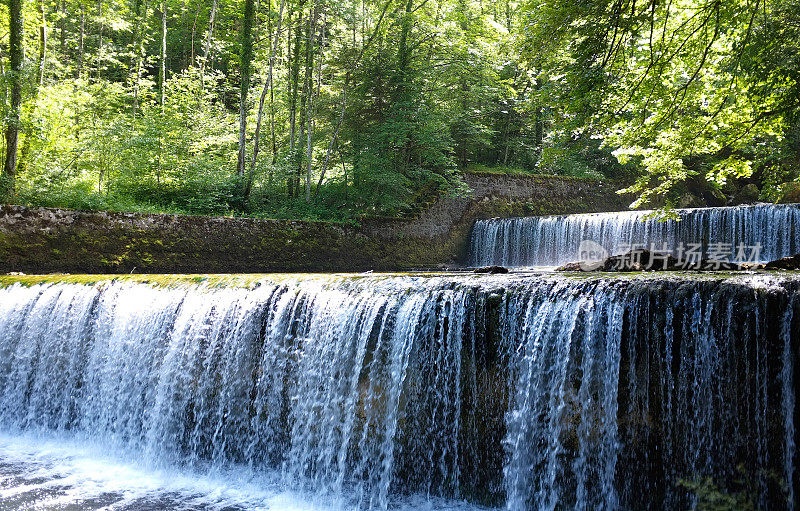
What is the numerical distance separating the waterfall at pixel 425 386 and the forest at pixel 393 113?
261cm

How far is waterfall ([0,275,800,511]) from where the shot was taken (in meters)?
3.70

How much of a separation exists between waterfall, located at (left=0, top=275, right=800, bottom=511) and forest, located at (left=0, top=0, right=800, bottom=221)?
2.61m

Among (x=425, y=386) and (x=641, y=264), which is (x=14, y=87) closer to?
(x=425, y=386)

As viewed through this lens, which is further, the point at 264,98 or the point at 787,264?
the point at 264,98

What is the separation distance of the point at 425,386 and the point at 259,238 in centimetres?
679

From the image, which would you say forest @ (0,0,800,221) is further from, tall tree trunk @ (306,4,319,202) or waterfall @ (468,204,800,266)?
waterfall @ (468,204,800,266)

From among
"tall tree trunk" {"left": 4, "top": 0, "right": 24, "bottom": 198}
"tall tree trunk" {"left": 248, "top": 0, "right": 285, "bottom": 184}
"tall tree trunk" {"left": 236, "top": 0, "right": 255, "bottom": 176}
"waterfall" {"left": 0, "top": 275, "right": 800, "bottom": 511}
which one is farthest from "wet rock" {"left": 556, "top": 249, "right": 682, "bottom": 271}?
"tall tree trunk" {"left": 4, "top": 0, "right": 24, "bottom": 198}

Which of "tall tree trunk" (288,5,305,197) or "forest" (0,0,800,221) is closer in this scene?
"forest" (0,0,800,221)

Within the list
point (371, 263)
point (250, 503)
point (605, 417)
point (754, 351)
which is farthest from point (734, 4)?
point (371, 263)

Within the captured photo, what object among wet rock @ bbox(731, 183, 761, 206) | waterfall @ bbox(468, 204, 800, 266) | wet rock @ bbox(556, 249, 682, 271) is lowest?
wet rock @ bbox(556, 249, 682, 271)

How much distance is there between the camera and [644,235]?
10.8m

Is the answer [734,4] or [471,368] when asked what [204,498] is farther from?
[734,4]

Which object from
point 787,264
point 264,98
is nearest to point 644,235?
point 787,264

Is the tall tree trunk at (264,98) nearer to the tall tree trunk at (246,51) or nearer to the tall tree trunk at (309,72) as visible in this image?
the tall tree trunk at (246,51)
